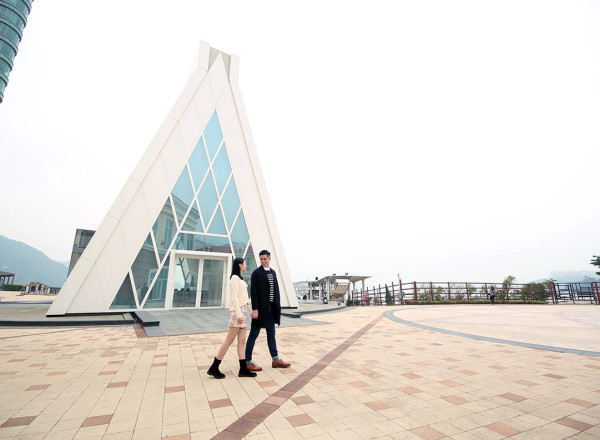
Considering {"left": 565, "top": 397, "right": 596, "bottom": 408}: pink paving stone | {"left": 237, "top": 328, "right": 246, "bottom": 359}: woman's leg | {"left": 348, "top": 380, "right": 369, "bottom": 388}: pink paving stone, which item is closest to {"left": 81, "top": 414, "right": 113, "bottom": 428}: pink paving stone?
{"left": 237, "top": 328, "right": 246, "bottom": 359}: woman's leg

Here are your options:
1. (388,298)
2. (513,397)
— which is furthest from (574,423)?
(388,298)

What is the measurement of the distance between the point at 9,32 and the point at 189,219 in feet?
240

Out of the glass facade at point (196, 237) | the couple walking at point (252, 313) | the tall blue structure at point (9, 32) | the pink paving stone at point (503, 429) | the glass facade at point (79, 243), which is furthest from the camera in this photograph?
the tall blue structure at point (9, 32)

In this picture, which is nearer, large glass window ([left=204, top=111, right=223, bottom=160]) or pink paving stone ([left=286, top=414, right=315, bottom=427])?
pink paving stone ([left=286, top=414, right=315, bottom=427])

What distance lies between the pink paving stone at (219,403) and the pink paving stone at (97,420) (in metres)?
0.95

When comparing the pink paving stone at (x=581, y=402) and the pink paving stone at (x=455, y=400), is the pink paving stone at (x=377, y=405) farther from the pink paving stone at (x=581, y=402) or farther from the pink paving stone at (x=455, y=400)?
the pink paving stone at (x=581, y=402)

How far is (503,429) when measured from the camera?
2459 millimetres

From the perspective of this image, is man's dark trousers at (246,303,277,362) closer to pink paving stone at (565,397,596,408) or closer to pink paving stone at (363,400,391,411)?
pink paving stone at (363,400,391,411)

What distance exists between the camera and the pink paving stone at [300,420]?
8.29ft

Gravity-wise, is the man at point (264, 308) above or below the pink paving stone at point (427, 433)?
above

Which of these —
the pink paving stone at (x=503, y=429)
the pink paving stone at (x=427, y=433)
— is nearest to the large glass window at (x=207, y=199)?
the pink paving stone at (x=427, y=433)

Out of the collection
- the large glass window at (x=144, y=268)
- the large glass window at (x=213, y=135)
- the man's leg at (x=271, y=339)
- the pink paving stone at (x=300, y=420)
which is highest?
the large glass window at (x=213, y=135)

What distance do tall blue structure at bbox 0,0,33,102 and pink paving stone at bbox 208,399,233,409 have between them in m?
76.2

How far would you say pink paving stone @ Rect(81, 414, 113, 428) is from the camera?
251 centimetres
